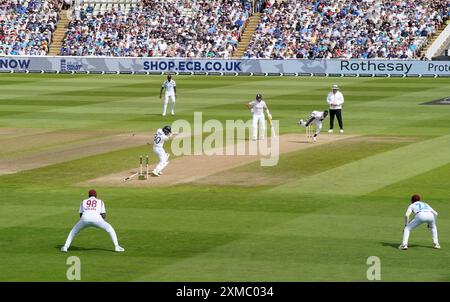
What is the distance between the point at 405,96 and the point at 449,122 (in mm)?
11696

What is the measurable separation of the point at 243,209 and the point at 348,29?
51.5 meters

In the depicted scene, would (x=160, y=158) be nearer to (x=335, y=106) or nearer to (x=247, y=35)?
(x=335, y=106)

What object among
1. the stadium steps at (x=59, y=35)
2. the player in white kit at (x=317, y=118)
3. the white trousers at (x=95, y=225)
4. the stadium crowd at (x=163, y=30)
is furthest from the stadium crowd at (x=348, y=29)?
the white trousers at (x=95, y=225)

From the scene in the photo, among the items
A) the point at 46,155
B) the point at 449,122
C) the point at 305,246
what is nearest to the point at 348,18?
the point at 449,122

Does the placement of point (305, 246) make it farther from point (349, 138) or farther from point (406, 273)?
point (349, 138)

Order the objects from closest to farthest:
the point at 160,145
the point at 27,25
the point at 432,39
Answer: the point at 160,145 < the point at 432,39 < the point at 27,25

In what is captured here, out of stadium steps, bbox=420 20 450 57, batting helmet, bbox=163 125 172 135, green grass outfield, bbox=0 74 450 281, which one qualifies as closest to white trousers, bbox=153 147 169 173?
batting helmet, bbox=163 125 172 135

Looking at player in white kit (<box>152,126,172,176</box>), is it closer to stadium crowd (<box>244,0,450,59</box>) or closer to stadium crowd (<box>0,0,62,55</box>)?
stadium crowd (<box>244,0,450,59</box>)

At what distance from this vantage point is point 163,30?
269 ft

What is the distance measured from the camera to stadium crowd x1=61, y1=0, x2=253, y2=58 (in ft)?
262

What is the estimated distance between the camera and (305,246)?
73.9ft

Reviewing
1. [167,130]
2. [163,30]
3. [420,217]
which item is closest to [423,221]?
[420,217]

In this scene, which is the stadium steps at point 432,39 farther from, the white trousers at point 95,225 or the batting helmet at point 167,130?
the white trousers at point 95,225

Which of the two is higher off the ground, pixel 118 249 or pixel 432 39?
pixel 432 39
